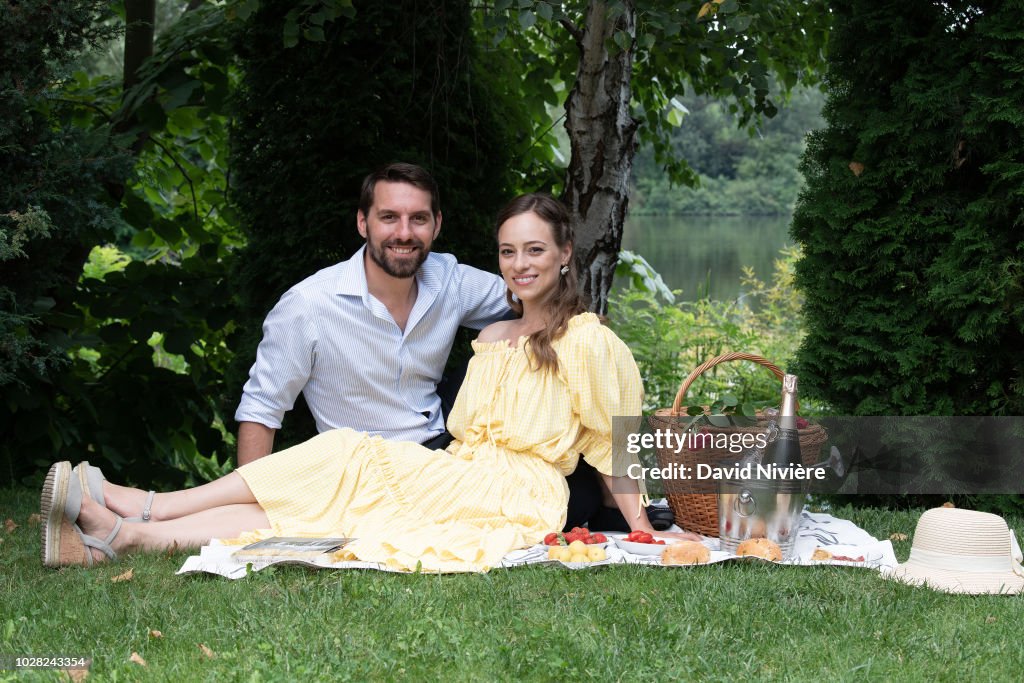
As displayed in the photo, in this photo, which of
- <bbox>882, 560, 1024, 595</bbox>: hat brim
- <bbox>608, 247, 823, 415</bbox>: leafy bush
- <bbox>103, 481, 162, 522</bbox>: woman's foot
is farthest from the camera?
<bbox>608, 247, 823, 415</bbox>: leafy bush

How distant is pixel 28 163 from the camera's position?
366cm

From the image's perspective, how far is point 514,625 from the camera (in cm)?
252

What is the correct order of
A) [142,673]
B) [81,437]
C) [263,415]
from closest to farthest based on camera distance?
[142,673] → [263,415] → [81,437]

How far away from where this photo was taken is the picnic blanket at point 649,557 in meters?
2.94

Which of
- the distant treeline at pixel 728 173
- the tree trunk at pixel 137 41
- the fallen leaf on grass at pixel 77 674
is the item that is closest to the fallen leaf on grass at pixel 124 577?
the fallen leaf on grass at pixel 77 674

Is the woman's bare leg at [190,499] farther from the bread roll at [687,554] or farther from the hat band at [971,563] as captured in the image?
the hat band at [971,563]

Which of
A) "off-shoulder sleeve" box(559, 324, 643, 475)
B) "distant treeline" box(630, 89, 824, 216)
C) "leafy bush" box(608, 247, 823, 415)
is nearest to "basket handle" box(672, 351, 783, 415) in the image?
"off-shoulder sleeve" box(559, 324, 643, 475)

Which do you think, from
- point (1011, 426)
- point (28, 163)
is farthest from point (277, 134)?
point (1011, 426)

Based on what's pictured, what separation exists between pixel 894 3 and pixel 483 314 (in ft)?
6.72

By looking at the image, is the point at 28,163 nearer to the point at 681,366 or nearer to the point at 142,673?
the point at 142,673

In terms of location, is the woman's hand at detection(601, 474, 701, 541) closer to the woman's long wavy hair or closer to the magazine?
the woman's long wavy hair

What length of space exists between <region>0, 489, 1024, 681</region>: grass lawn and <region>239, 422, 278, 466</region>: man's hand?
0.66 m

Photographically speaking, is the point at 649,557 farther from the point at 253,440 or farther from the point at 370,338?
the point at 253,440

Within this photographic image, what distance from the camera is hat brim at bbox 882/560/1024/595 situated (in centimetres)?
280
